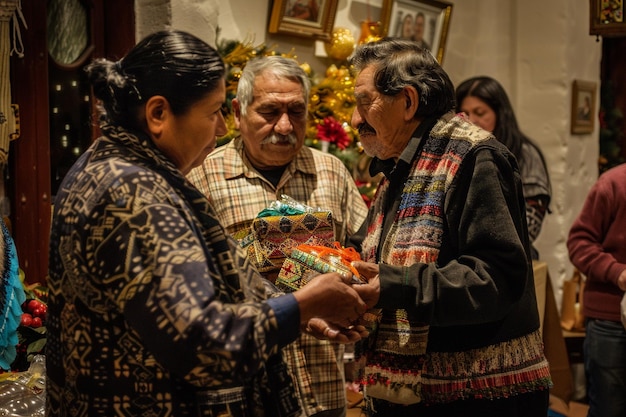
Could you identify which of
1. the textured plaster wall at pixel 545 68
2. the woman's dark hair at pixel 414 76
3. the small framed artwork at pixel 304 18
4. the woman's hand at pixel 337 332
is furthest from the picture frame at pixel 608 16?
the woman's hand at pixel 337 332

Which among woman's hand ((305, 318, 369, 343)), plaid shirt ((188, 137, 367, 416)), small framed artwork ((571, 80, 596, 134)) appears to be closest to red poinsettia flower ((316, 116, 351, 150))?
plaid shirt ((188, 137, 367, 416))

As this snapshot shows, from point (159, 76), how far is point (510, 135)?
2.96 metres

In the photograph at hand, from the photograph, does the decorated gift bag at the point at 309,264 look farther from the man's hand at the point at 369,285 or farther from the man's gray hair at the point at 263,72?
the man's gray hair at the point at 263,72

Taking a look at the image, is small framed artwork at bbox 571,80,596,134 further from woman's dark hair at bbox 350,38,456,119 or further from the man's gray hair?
woman's dark hair at bbox 350,38,456,119

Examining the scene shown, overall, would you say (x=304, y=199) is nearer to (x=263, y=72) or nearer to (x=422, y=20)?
(x=263, y=72)

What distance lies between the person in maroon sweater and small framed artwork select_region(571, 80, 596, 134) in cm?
202

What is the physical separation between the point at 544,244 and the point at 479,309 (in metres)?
3.87

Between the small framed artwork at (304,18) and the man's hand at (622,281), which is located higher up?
the small framed artwork at (304,18)

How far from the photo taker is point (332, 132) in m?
4.29

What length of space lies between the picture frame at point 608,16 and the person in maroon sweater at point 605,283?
68.9 inches

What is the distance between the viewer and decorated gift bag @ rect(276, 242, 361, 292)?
2.26 metres

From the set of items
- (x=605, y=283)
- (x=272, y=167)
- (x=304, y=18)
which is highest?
(x=304, y=18)

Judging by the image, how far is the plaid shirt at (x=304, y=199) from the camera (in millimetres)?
3080

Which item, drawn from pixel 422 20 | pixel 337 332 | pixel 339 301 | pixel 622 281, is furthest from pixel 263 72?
pixel 422 20
